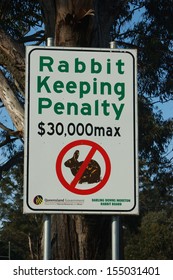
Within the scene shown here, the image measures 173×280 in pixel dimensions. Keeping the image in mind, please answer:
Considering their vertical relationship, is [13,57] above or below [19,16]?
below

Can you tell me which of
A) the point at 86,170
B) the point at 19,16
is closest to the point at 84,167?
the point at 86,170

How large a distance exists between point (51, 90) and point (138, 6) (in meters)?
9.49

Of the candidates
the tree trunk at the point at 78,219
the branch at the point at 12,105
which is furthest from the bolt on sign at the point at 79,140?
the branch at the point at 12,105

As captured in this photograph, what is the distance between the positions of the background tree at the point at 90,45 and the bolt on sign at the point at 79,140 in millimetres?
1557

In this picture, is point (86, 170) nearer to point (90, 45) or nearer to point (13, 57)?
point (90, 45)

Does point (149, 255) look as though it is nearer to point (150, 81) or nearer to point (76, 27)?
point (150, 81)

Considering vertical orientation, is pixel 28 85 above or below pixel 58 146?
above

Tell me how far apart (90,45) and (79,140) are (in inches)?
87.6

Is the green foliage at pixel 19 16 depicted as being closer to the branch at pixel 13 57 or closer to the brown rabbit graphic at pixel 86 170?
the branch at pixel 13 57

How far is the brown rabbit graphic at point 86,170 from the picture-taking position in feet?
12.7

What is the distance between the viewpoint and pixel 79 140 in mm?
3904

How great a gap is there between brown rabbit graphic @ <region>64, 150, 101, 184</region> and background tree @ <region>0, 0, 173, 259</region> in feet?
5.16

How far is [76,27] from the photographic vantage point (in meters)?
5.91

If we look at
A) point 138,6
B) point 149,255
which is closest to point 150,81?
point 138,6
